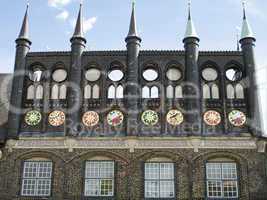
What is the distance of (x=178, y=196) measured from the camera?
29062mm

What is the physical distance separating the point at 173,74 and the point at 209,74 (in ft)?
8.02

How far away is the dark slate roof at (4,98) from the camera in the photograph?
1257 inches

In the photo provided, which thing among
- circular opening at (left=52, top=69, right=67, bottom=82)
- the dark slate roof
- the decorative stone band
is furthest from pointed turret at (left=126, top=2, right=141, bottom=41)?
the dark slate roof

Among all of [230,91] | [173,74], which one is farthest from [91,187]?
[230,91]

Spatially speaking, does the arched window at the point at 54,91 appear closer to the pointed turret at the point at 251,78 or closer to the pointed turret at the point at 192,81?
the pointed turret at the point at 192,81

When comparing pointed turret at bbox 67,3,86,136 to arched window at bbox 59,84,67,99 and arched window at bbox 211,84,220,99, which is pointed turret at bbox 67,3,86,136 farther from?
arched window at bbox 211,84,220,99

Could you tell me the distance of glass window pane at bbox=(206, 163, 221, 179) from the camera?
29.8 meters

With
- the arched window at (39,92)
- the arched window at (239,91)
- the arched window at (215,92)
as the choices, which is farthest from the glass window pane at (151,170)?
the arched window at (39,92)

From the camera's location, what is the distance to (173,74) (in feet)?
106

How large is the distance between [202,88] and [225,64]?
237 cm

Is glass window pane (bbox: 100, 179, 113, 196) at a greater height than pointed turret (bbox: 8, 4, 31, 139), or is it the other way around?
pointed turret (bbox: 8, 4, 31, 139)

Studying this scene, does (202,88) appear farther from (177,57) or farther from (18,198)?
(18,198)

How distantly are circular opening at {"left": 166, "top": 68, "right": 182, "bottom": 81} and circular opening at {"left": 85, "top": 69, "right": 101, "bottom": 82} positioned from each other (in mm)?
4762

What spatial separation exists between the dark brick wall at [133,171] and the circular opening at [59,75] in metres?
5.09
